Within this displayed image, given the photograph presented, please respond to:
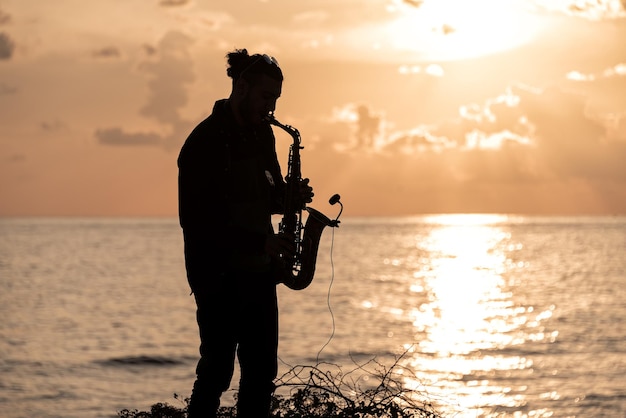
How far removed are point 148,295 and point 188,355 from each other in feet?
100

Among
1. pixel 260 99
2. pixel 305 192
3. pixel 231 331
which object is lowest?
pixel 231 331

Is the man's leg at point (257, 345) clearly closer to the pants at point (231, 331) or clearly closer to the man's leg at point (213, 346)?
the pants at point (231, 331)

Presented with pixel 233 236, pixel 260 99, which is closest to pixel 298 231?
pixel 233 236

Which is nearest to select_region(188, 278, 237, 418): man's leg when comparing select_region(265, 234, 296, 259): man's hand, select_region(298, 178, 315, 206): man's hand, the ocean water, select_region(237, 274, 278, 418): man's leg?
select_region(237, 274, 278, 418): man's leg

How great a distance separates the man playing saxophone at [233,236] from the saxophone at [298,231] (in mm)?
214

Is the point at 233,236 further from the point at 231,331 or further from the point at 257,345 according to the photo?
the point at 257,345

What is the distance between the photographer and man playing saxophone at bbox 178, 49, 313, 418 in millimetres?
6625

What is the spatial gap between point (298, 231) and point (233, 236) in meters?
0.69

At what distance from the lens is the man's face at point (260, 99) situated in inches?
264

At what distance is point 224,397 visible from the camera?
70.2 feet

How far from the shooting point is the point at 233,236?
21.8 feet

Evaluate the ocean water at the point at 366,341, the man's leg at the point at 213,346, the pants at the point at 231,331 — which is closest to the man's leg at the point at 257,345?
the pants at the point at 231,331

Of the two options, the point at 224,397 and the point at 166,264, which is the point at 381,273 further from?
the point at 224,397

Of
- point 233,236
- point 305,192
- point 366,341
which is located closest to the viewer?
point 233,236
